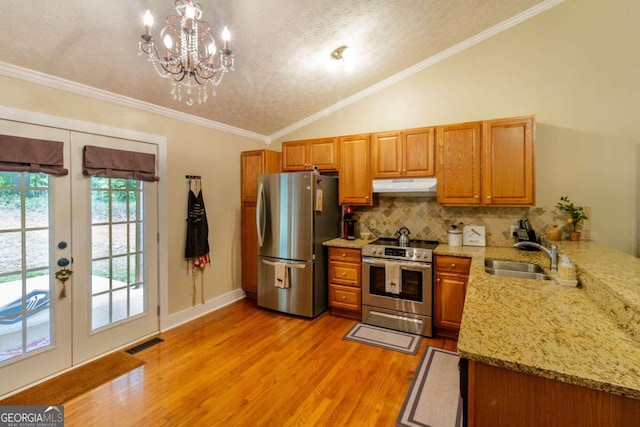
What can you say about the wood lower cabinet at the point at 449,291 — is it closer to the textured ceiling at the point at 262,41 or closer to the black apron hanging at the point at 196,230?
the textured ceiling at the point at 262,41

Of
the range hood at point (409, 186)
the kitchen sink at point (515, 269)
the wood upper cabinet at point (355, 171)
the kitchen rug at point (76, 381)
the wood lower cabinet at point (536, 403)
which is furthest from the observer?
the wood upper cabinet at point (355, 171)

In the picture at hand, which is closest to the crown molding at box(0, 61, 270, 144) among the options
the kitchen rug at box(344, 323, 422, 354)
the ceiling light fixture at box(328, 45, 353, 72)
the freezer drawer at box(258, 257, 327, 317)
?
the ceiling light fixture at box(328, 45, 353, 72)

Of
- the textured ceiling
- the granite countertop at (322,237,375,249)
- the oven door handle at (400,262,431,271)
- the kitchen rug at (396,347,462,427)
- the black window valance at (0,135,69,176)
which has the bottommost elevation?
the kitchen rug at (396,347,462,427)

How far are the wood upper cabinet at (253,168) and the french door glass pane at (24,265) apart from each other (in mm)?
2188

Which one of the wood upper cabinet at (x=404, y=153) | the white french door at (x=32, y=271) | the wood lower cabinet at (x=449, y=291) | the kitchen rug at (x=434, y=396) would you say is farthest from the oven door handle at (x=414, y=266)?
the white french door at (x=32, y=271)

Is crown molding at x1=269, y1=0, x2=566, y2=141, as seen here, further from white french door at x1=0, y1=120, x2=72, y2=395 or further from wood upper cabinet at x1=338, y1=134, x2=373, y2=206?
white french door at x1=0, y1=120, x2=72, y2=395

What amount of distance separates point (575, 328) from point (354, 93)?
3.53 meters

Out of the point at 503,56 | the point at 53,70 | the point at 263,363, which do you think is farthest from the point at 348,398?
the point at 503,56

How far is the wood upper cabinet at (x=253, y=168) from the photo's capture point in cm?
419

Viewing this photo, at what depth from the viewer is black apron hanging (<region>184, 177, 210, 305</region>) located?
11.7 feet

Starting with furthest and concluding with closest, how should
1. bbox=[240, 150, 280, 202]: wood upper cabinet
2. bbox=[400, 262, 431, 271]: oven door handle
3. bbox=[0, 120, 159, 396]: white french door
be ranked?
bbox=[240, 150, 280, 202]: wood upper cabinet < bbox=[400, 262, 431, 271]: oven door handle < bbox=[0, 120, 159, 396]: white french door

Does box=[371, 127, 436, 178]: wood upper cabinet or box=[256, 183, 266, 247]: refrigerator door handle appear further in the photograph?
box=[256, 183, 266, 247]: refrigerator door handle

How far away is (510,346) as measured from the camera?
114cm

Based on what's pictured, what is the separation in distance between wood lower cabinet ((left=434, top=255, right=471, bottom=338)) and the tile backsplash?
2.05ft
